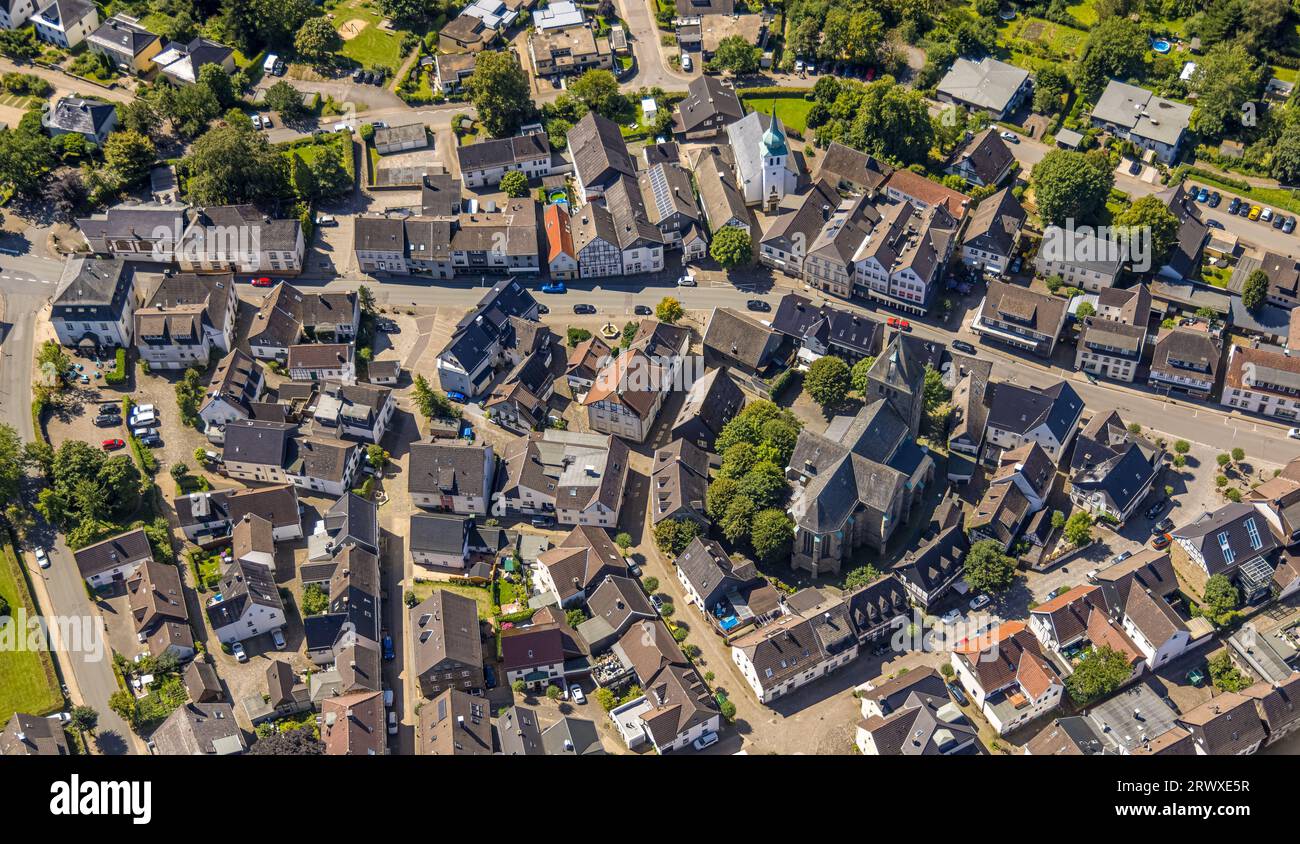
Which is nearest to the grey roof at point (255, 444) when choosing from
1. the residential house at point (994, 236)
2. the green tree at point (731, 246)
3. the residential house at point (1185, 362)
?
the green tree at point (731, 246)

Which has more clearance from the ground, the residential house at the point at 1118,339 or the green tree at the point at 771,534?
the residential house at the point at 1118,339

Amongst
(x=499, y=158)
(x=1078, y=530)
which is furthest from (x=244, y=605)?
(x=1078, y=530)

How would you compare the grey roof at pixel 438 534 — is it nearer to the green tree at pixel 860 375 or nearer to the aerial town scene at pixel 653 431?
the aerial town scene at pixel 653 431

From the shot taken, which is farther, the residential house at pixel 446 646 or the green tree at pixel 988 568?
the green tree at pixel 988 568

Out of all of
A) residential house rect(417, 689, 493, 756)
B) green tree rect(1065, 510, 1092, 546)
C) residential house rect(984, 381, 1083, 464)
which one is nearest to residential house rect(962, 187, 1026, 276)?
residential house rect(984, 381, 1083, 464)

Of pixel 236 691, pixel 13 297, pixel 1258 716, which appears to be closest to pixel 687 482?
pixel 236 691

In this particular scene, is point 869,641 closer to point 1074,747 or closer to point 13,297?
point 1074,747

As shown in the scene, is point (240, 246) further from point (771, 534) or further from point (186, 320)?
point (771, 534)
